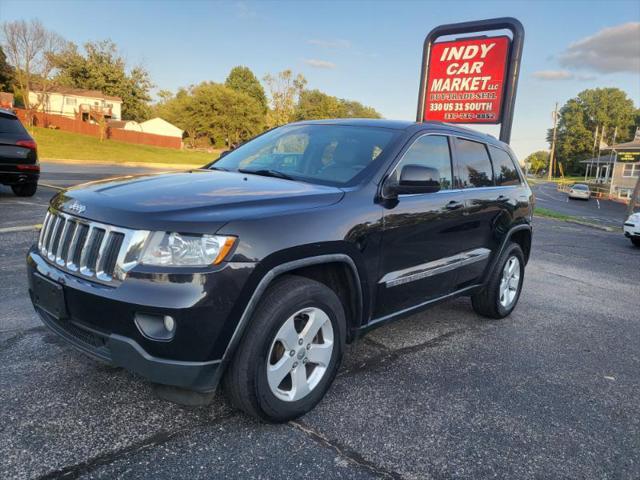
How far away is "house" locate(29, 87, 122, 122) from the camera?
6156 cm

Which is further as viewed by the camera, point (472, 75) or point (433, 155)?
point (472, 75)

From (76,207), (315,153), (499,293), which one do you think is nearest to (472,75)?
(499,293)

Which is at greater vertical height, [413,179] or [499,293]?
[413,179]

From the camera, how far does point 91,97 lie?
2554 inches

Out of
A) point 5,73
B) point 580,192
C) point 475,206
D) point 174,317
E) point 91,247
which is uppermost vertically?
point 5,73

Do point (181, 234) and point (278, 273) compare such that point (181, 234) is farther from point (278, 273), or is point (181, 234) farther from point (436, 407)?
point (436, 407)

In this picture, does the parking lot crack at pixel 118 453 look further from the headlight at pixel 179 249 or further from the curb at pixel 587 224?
the curb at pixel 587 224

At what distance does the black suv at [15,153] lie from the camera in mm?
9312

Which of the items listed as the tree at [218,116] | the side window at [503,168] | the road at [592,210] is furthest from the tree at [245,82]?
the side window at [503,168]

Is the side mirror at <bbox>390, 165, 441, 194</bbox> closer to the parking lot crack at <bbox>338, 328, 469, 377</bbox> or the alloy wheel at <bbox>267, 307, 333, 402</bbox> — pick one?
the alloy wheel at <bbox>267, 307, 333, 402</bbox>

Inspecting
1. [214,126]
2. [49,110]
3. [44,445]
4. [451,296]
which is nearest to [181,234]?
[44,445]

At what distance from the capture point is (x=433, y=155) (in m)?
3.87

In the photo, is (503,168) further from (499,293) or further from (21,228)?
(21,228)

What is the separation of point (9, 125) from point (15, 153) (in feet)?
1.75
